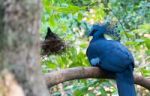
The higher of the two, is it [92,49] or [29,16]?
[29,16]

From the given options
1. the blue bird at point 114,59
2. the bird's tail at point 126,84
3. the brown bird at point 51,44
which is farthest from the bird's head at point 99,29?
the brown bird at point 51,44

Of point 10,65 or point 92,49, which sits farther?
point 92,49

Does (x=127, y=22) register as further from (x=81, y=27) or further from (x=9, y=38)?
(x=9, y=38)

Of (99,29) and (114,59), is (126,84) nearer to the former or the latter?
(114,59)

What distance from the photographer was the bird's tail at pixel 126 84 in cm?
246

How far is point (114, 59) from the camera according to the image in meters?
2.66

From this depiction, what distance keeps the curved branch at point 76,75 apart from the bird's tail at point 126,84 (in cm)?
4

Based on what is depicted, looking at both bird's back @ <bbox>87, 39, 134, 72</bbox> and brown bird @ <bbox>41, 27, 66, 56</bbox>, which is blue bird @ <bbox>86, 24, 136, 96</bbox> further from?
brown bird @ <bbox>41, 27, 66, 56</bbox>

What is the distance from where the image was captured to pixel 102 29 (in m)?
2.95

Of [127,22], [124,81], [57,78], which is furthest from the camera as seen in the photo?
[127,22]

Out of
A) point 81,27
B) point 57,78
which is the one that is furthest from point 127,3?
point 57,78

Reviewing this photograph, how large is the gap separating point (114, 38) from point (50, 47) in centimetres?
79

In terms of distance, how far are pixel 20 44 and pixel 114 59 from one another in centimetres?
191

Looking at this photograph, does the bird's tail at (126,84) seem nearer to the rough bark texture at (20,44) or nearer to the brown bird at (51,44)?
the brown bird at (51,44)
